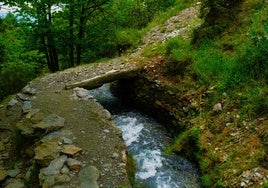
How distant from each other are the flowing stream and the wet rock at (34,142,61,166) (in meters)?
2.29

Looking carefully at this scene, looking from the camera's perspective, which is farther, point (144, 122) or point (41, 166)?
point (144, 122)

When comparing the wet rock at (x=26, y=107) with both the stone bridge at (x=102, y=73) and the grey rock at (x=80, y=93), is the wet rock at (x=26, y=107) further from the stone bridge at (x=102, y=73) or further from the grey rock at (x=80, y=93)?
the stone bridge at (x=102, y=73)

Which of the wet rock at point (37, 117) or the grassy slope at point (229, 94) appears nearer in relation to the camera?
the grassy slope at point (229, 94)

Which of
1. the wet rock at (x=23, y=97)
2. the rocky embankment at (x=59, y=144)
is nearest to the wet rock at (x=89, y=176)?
the rocky embankment at (x=59, y=144)

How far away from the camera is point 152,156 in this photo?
9938 mm

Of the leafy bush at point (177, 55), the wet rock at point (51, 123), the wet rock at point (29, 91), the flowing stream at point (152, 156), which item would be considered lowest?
the flowing stream at point (152, 156)

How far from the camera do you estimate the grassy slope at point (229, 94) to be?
8281 millimetres

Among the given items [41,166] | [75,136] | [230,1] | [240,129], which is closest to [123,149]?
[75,136]

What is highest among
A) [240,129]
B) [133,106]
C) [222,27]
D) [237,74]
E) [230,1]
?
[230,1]

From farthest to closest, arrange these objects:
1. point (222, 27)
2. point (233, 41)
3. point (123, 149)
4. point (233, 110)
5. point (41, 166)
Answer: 1. point (222, 27)
2. point (233, 41)
3. point (233, 110)
4. point (123, 149)
5. point (41, 166)

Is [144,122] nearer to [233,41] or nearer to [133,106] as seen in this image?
[133,106]

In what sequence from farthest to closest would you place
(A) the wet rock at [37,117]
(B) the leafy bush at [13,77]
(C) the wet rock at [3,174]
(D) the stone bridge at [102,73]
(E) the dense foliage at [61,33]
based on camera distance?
(E) the dense foliage at [61,33]
(B) the leafy bush at [13,77]
(D) the stone bridge at [102,73]
(A) the wet rock at [37,117]
(C) the wet rock at [3,174]

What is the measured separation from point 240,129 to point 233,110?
782 mm

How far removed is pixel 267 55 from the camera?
32.1ft
